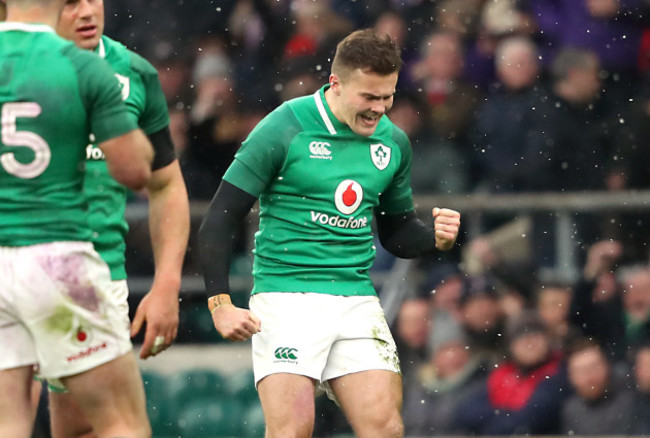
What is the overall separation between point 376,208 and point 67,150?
6.74 ft

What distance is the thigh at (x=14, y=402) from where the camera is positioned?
4617 mm

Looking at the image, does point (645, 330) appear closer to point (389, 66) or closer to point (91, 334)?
point (389, 66)

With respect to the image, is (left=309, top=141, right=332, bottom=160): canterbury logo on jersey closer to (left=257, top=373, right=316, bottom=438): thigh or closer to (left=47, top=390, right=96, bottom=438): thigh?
(left=257, top=373, right=316, bottom=438): thigh

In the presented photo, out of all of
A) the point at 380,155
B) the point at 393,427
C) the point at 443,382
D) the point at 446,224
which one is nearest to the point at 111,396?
the point at 393,427

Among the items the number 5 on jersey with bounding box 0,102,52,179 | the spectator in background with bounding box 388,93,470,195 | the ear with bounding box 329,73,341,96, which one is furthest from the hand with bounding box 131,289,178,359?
the spectator in background with bounding box 388,93,470,195

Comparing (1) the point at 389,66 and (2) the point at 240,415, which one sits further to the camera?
(2) the point at 240,415

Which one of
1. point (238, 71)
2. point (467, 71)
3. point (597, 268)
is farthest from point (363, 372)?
point (238, 71)

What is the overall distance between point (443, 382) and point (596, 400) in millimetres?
974

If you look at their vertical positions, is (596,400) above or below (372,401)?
below

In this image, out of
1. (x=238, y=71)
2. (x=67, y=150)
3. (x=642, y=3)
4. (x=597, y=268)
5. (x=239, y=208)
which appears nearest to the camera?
(x=67, y=150)

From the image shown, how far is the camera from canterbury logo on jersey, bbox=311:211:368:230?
19.2 ft

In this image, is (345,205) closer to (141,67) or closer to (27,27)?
(141,67)

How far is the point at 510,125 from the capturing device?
30.5ft

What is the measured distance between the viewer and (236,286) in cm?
933
